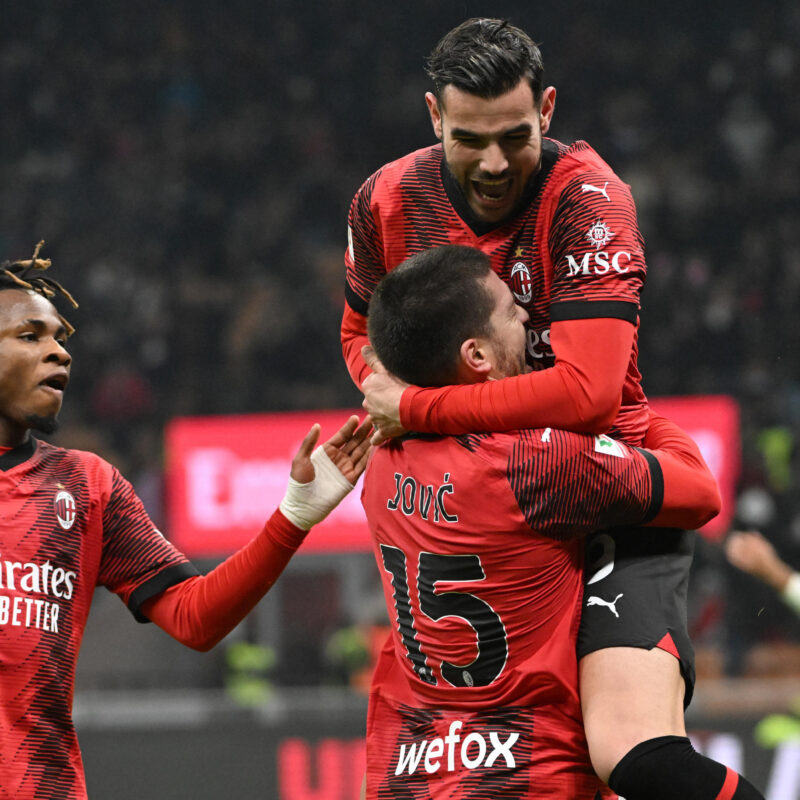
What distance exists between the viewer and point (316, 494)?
2.94 meters

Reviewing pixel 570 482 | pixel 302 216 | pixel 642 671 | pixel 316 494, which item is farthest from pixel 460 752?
pixel 302 216

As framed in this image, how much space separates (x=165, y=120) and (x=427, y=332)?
11.5m

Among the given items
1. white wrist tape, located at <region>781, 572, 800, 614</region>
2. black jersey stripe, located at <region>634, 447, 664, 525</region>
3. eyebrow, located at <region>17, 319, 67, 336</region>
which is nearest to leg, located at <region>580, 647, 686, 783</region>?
black jersey stripe, located at <region>634, 447, 664, 525</region>

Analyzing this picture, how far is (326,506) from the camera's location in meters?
2.95

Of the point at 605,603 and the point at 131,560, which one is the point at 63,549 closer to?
the point at 131,560

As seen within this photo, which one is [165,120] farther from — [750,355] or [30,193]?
[750,355]

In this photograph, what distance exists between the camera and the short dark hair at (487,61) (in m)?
2.63

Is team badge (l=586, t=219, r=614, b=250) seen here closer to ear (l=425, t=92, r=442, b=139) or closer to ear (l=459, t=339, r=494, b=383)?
ear (l=459, t=339, r=494, b=383)

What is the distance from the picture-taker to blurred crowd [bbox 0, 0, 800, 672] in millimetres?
10898

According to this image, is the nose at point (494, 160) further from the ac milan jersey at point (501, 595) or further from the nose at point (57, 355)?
the nose at point (57, 355)

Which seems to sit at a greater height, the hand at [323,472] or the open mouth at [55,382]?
the open mouth at [55,382]

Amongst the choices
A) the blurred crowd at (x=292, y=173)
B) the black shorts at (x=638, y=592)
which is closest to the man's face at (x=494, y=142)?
the black shorts at (x=638, y=592)

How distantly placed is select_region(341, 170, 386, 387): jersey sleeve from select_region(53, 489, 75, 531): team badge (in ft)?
2.31

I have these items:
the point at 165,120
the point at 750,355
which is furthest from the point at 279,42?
the point at 750,355
